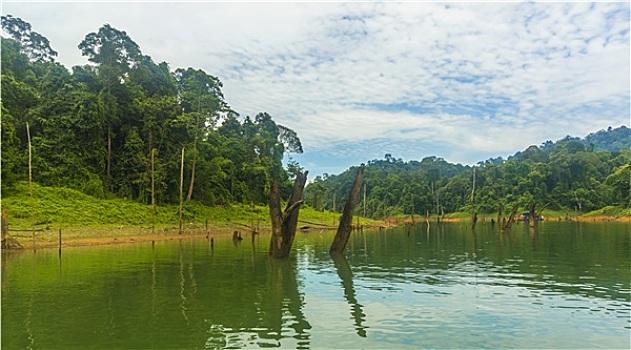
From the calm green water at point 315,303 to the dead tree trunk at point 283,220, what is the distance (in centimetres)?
182

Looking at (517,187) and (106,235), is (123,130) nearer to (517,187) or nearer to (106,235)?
(106,235)

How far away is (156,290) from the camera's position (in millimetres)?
19875

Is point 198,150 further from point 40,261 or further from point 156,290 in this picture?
point 156,290

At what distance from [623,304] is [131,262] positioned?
24513 mm

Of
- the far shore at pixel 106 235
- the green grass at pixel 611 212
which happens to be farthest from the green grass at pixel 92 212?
the green grass at pixel 611 212

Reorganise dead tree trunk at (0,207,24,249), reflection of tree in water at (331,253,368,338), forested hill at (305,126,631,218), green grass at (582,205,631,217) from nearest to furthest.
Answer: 1. reflection of tree in water at (331,253,368,338)
2. dead tree trunk at (0,207,24,249)
3. green grass at (582,205,631,217)
4. forested hill at (305,126,631,218)

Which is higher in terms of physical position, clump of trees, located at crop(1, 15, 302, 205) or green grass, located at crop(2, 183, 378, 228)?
clump of trees, located at crop(1, 15, 302, 205)

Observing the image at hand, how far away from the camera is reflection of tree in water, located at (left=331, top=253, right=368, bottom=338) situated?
572 inches

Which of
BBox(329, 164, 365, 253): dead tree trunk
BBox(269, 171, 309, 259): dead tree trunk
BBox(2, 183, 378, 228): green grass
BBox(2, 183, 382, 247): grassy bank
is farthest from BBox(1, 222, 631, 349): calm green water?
BBox(2, 183, 378, 228): green grass

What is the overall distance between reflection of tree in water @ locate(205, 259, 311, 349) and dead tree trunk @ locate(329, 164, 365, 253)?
12152 mm

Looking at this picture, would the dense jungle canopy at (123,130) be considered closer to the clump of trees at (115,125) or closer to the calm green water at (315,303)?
the clump of trees at (115,125)

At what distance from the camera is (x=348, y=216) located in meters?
32.9

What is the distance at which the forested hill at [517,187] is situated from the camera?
10738cm

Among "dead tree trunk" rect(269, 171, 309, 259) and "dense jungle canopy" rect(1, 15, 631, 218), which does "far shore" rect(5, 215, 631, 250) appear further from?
"dead tree trunk" rect(269, 171, 309, 259)
